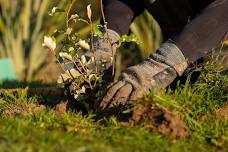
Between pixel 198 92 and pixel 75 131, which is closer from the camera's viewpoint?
pixel 75 131

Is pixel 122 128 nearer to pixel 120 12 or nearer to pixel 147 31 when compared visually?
pixel 120 12

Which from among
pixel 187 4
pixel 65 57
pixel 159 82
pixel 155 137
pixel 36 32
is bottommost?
pixel 155 137

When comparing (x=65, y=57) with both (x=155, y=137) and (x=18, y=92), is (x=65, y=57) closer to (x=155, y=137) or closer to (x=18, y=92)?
(x=18, y=92)

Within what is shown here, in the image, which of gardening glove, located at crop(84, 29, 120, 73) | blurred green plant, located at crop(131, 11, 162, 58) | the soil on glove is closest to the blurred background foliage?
blurred green plant, located at crop(131, 11, 162, 58)

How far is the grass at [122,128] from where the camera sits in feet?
7.00

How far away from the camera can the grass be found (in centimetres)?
213

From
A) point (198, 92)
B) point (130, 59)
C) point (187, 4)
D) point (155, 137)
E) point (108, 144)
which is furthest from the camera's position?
point (130, 59)

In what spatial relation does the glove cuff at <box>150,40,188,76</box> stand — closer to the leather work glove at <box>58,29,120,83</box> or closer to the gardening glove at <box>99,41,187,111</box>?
the gardening glove at <box>99,41,187,111</box>

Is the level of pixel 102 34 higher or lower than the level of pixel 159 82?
higher

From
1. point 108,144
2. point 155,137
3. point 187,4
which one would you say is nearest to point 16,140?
point 108,144

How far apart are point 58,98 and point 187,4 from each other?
1.02m

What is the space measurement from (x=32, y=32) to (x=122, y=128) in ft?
18.9

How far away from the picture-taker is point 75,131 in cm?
250

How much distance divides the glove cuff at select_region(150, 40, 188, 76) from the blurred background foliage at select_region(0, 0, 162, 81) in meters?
4.49
